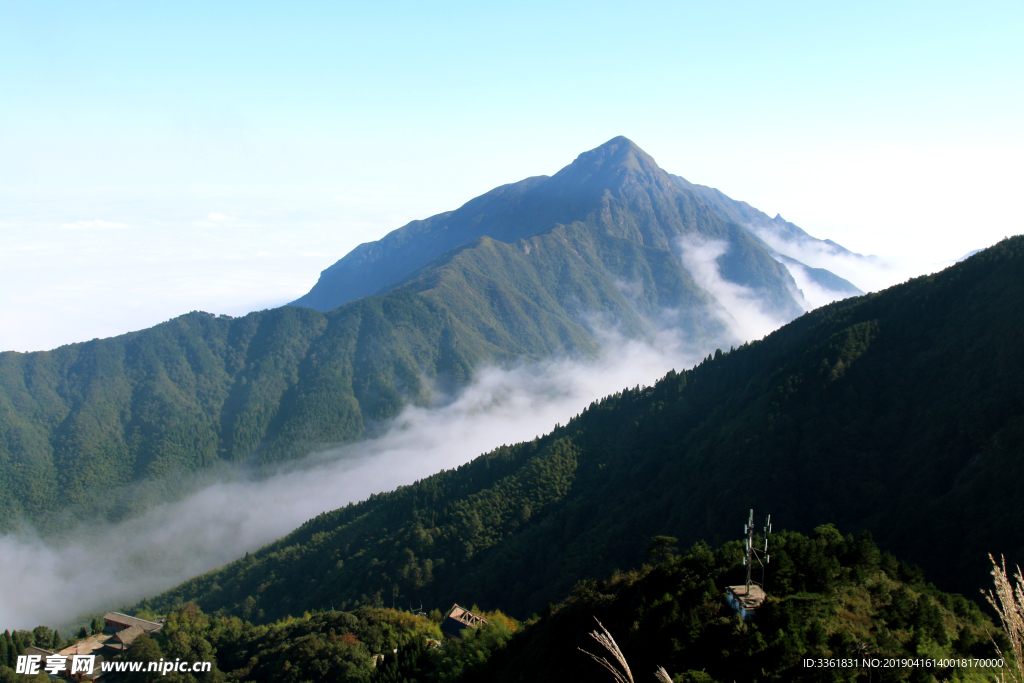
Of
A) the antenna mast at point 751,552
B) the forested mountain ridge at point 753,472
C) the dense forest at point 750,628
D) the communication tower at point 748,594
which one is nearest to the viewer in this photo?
the antenna mast at point 751,552

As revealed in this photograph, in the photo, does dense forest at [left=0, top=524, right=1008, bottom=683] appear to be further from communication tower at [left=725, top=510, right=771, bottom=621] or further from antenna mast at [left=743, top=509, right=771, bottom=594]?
antenna mast at [left=743, top=509, right=771, bottom=594]

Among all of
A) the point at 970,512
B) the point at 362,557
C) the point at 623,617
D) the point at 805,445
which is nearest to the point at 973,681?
the point at 623,617

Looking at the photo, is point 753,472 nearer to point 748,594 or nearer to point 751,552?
point 748,594

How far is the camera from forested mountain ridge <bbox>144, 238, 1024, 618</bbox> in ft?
311

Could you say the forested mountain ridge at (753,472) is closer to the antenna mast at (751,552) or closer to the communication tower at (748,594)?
the communication tower at (748,594)

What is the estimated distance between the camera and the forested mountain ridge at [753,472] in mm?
94875

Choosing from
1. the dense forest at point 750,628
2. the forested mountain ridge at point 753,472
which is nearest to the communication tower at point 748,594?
the dense forest at point 750,628

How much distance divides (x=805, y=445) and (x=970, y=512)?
3232 cm

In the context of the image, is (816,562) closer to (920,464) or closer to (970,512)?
(970,512)

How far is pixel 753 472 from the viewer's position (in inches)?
4488

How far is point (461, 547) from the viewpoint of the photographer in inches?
5891

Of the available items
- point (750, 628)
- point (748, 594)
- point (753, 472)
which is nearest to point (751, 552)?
point (748, 594)

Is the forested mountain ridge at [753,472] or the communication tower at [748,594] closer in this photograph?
the communication tower at [748,594]

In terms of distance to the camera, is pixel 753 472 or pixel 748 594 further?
pixel 753 472
